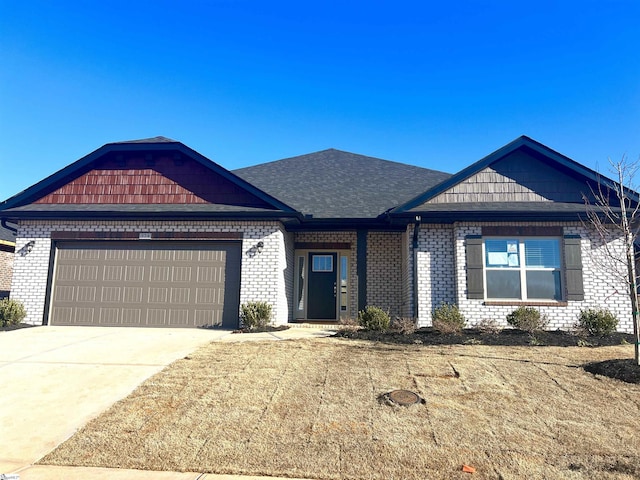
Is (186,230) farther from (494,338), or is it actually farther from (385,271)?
(494,338)

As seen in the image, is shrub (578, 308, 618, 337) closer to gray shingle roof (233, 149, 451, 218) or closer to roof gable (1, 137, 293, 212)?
gray shingle roof (233, 149, 451, 218)

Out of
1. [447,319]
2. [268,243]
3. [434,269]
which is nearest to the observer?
[447,319]

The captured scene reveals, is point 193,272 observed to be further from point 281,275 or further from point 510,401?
point 510,401

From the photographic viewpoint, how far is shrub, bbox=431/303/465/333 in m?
9.27

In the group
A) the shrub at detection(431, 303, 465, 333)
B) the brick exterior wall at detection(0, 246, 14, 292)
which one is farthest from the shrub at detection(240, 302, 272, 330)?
the brick exterior wall at detection(0, 246, 14, 292)

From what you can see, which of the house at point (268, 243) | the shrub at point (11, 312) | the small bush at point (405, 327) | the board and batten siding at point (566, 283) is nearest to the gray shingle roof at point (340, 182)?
the house at point (268, 243)

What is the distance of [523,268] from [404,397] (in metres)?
6.84

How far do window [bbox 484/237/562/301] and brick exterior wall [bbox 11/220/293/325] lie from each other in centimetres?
560

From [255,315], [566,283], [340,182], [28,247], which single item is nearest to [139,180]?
[28,247]

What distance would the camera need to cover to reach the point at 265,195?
11469 mm

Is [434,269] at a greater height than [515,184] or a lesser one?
lesser

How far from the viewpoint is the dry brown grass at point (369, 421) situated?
3852 mm

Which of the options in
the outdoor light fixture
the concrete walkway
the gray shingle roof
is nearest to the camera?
the concrete walkway

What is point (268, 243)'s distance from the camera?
37.7ft
